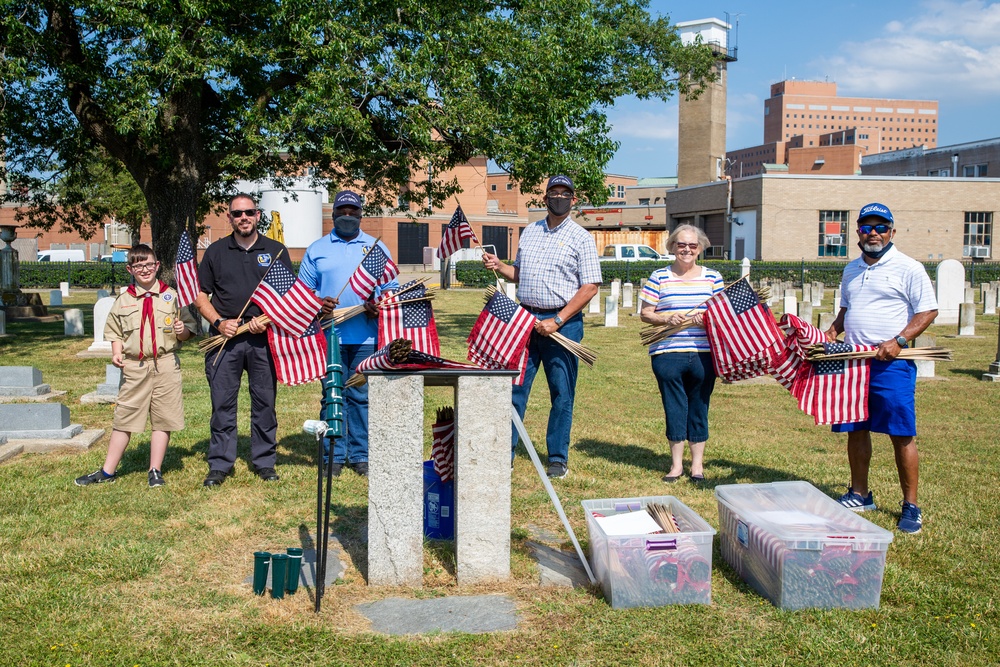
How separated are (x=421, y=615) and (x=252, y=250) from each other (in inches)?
127

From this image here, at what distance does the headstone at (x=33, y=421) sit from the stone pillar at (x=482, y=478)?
4866 millimetres

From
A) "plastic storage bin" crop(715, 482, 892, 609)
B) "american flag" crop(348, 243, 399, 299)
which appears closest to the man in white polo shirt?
"plastic storage bin" crop(715, 482, 892, 609)

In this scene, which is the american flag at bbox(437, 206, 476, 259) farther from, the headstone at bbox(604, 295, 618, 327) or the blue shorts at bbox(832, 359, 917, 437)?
the headstone at bbox(604, 295, 618, 327)

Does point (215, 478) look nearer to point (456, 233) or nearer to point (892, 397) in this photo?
point (456, 233)

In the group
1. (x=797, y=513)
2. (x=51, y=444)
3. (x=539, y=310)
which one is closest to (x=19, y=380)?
(x=51, y=444)

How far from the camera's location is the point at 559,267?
6336mm

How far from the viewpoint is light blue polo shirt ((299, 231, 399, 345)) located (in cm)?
638

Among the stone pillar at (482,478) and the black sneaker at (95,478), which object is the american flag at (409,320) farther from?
the black sneaker at (95,478)

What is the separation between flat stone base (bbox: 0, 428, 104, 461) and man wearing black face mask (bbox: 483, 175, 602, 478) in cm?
391

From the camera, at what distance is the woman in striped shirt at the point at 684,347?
6297mm

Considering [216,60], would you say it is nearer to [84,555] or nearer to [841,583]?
[84,555]

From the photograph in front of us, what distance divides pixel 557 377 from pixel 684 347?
921 millimetres

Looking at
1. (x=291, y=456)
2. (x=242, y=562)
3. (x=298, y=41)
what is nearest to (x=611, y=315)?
(x=298, y=41)

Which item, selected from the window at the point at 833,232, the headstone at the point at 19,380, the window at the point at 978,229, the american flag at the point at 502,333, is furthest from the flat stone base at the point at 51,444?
the window at the point at 978,229
